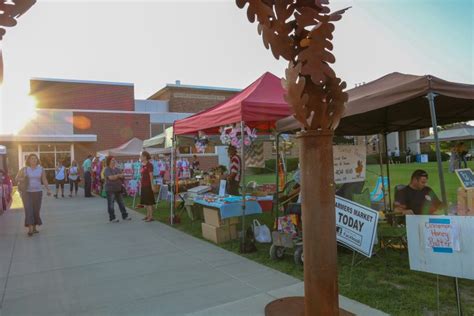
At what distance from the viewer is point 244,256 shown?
234 inches

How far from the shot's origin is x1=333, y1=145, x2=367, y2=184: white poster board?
238 inches

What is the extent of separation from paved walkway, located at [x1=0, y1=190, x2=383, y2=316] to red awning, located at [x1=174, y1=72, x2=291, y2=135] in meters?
2.40

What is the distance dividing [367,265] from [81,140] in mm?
26109

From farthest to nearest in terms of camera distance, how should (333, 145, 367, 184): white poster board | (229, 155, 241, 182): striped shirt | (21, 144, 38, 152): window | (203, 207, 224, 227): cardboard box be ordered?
1. (21, 144, 38, 152): window
2. (229, 155, 241, 182): striped shirt
3. (203, 207, 224, 227): cardboard box
4. (333, 145, 367, 184): white poster board

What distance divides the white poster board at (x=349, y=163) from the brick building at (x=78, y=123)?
23387 mm

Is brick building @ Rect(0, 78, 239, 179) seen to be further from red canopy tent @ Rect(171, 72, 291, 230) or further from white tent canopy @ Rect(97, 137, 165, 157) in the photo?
red canopy tent @ Rect(171, 72, 291, 230)

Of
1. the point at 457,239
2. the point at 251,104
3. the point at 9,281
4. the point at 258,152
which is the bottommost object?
the point at 9,281

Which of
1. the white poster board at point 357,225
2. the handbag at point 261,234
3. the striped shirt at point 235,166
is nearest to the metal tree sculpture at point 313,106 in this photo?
the white poster board at point 357,225

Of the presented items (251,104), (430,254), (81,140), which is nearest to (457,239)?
(430,254)

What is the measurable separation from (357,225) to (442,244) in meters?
1.39

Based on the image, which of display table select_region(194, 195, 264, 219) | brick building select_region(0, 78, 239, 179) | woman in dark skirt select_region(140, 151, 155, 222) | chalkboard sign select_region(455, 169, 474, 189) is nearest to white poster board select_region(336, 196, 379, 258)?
chalkboard sign select_region(455, 169, 474, 189)

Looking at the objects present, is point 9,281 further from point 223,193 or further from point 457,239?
point 457,239

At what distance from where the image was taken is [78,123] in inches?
1102

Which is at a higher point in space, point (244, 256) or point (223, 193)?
point (223, 193)
